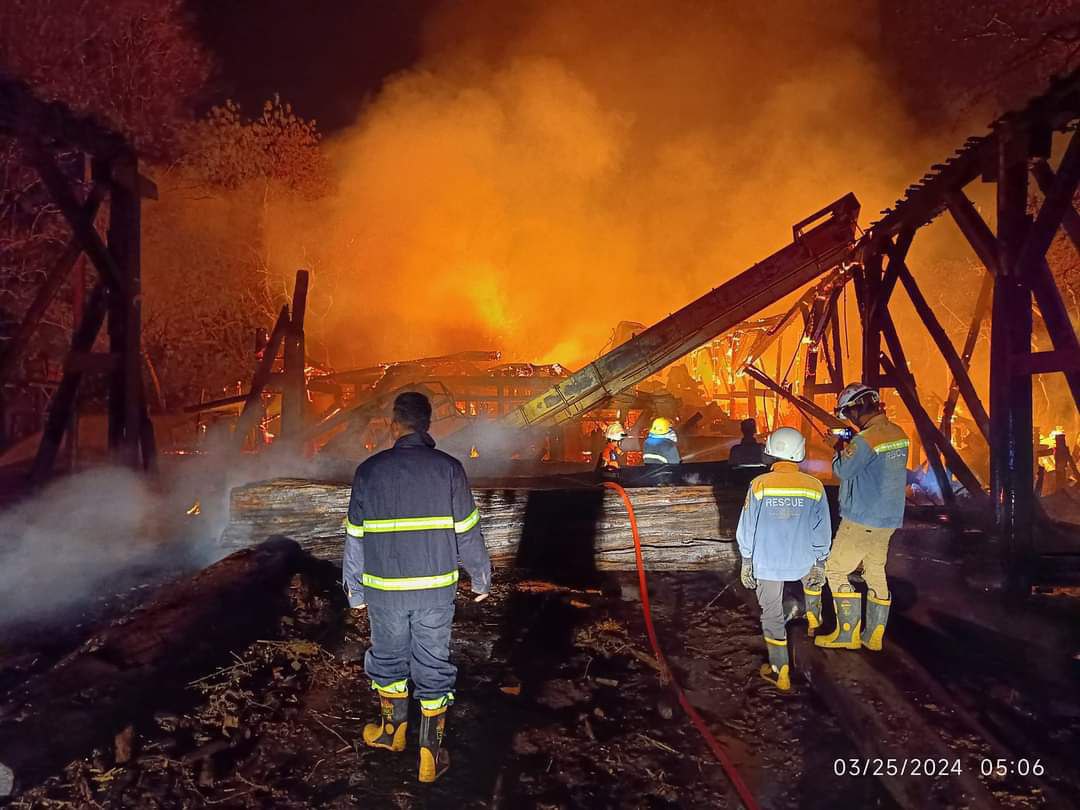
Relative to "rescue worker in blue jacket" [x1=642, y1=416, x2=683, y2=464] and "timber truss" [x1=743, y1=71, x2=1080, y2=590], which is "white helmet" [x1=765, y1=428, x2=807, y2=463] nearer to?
"timber truss" [x1=743, y1=71, x2=1080, y2=590]

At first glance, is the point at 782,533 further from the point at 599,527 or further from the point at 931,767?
the point at 599,527

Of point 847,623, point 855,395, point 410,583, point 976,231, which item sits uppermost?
point 976,231

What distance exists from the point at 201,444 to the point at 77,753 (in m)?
11.7

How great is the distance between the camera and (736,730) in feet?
11.9

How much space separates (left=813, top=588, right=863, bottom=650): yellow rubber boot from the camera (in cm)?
445

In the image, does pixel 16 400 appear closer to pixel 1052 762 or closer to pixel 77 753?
pixel 77 753

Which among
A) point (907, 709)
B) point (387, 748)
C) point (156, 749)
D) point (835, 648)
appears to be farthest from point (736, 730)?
point (156, 749)

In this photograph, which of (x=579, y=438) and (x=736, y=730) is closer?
(x=736, y=730)

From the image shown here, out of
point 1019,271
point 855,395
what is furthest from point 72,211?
point 1019,271

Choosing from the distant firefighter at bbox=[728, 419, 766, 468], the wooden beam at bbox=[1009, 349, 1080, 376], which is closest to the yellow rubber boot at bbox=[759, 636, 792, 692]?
the distant firefighter at bbox=[728, 419, 766, 468]

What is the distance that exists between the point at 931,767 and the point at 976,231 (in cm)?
466

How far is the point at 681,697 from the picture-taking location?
385 cm

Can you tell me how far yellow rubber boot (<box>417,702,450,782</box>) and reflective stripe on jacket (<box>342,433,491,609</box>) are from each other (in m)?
0.52

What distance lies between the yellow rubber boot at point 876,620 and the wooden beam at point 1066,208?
9.51 feet
